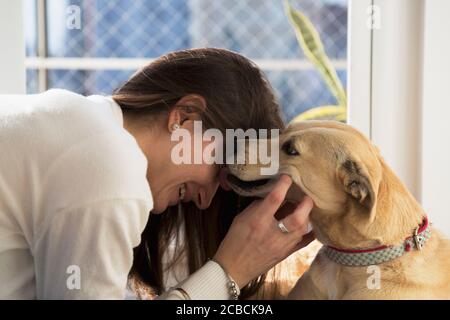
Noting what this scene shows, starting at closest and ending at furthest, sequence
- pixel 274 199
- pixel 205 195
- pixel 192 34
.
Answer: pixel 274 199
pixel 205 195
pixel 192 34

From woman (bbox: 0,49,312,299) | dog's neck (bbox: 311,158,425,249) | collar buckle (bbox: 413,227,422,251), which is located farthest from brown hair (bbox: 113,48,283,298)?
collar buckle (bbox: 413,227,422,251)

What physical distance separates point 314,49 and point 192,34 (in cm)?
53

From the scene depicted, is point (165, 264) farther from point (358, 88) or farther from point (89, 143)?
point (358, 88)

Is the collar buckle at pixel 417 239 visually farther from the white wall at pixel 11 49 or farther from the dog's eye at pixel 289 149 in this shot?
the white wall at pixel 11 49

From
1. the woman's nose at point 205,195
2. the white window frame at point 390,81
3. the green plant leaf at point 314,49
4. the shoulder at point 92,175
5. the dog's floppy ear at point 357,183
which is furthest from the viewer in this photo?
the green plant leaf at point 314,49

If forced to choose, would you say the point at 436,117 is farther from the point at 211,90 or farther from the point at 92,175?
the point at 92,175

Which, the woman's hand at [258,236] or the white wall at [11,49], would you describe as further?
the white wall at [11,49]

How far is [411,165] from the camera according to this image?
7.25 ft

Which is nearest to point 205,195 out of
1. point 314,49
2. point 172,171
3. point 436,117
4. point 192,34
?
point 172,171

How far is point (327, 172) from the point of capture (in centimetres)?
124

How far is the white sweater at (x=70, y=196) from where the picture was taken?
953 millimetres

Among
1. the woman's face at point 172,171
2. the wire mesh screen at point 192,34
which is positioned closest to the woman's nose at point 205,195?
the woman's face at point 172,171

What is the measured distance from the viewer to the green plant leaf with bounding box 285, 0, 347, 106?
7.68ft

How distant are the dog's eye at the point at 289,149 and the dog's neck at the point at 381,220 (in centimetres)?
14
